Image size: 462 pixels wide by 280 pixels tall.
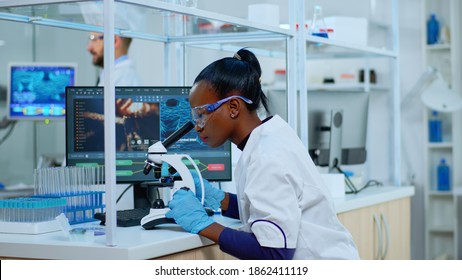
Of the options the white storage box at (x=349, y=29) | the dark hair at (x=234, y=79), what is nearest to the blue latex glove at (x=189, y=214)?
the dark hair at (x=234, y=79)

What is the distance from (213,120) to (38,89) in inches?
105

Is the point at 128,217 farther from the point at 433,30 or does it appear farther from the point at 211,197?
the point at 433,30

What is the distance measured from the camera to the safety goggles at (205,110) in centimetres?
206

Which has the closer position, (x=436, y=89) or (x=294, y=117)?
(x=294, y=117)

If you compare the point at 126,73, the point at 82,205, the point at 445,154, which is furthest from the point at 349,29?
the point at 445,154

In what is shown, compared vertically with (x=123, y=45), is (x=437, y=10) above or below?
above

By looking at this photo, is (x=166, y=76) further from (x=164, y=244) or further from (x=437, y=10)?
(x=437, y=10)

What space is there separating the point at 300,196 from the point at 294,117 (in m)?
0.92

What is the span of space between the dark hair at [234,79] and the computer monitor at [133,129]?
0.57m

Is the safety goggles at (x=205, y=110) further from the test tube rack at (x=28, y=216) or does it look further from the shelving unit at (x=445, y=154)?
the shelving unit at (x=445, y=154)

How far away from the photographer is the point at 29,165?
5.65m

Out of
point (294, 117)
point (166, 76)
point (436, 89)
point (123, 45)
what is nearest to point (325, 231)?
point (294, 117)

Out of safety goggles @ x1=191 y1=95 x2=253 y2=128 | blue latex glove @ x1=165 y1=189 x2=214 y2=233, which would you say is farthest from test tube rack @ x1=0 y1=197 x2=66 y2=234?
safety goggles @ x1=191 y1=95 x2=253 y2=128

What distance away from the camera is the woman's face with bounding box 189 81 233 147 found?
2062 mm
